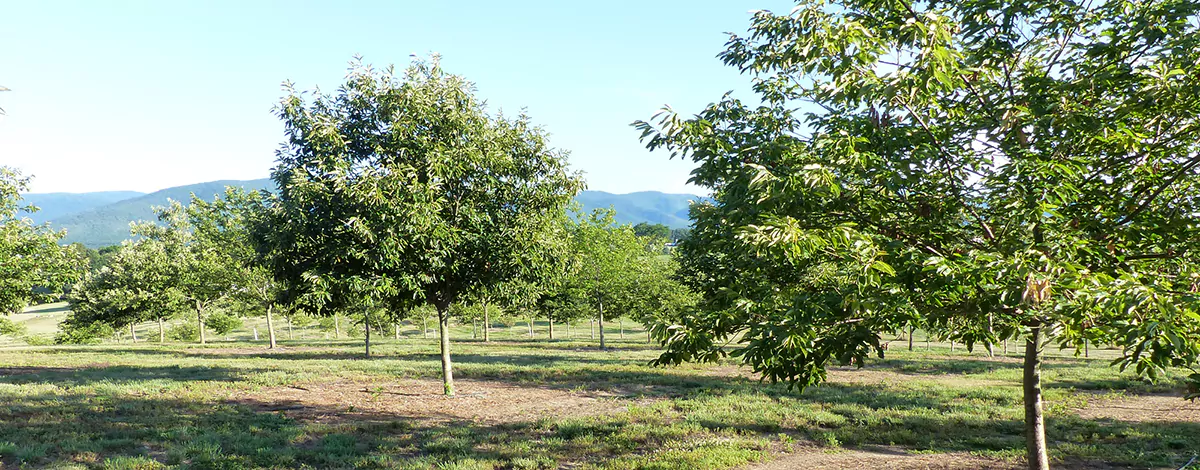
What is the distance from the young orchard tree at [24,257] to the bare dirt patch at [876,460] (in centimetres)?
2964

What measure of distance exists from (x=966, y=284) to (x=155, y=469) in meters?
11.9

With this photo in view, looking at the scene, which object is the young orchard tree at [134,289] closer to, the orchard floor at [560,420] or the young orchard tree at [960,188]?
the orchard floor at [560,420]

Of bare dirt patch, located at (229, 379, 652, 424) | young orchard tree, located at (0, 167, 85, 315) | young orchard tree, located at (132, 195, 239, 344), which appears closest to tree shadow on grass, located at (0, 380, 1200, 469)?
bare dirt patch, located at (229, 379, 652, 424)

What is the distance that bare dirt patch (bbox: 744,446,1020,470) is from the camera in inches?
456

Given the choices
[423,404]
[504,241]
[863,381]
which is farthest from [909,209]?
[863,381]

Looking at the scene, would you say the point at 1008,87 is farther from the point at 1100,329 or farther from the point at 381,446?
the point at 381,446

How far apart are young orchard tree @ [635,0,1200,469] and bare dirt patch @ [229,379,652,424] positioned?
9.50 m

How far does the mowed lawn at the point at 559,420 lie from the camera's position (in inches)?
453

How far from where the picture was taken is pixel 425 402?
17.7 meters

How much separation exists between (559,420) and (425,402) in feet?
15.7

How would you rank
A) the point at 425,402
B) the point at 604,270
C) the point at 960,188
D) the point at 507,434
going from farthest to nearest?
the point at 604,270
the point at 425,402
the point at 507,434
the point at 960,188

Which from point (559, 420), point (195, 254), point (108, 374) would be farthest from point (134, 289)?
point (559, 420)

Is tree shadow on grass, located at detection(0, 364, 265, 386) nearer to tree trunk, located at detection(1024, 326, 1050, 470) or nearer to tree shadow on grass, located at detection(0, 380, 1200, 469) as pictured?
tree shadow on grass, located at detection(0, 380, 1200, 469)

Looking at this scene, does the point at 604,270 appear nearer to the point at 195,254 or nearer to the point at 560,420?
the point at 560,420
